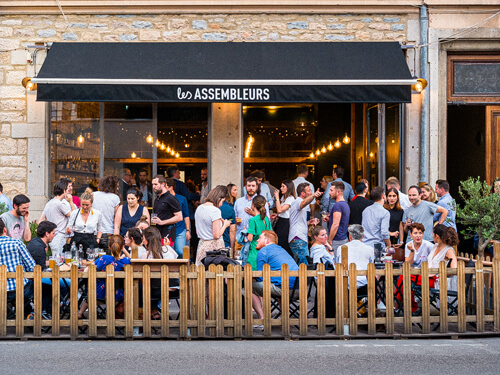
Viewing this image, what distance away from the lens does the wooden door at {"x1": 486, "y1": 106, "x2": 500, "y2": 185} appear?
12.8 m

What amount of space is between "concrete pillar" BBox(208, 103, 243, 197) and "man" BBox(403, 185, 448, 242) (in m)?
3.63

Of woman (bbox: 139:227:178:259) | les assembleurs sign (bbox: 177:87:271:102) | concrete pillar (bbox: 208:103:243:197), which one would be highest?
les assembleurs sign (bbox: 177:87:271:102)

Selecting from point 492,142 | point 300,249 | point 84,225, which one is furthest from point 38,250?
point 492,142

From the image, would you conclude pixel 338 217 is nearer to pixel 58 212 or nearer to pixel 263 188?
pixel 263 188

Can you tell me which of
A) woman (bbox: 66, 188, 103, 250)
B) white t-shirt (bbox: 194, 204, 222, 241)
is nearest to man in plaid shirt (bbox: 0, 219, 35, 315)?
woman (bbox: 66, 188, 103, 250)

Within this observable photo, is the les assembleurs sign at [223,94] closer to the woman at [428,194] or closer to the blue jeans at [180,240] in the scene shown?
the blue jeans at [180,240]

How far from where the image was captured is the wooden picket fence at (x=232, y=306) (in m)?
7.51

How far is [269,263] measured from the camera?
816 centimetres

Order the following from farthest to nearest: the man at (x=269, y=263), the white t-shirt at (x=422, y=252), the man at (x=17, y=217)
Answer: the man at (x=17, y=217) → the white t-shirt at (x=422, y=252) → the man at (x=269, y=263)

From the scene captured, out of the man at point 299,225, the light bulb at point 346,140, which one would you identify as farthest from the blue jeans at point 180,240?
the light bulb at point 346,140

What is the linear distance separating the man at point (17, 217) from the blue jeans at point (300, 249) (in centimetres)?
407

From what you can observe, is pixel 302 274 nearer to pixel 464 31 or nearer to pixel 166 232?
pixel 166 232

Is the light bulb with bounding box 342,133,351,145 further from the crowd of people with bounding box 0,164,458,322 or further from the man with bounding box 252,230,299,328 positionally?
the man with bounding box 252,230,299,328

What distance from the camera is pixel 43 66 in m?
11.7
